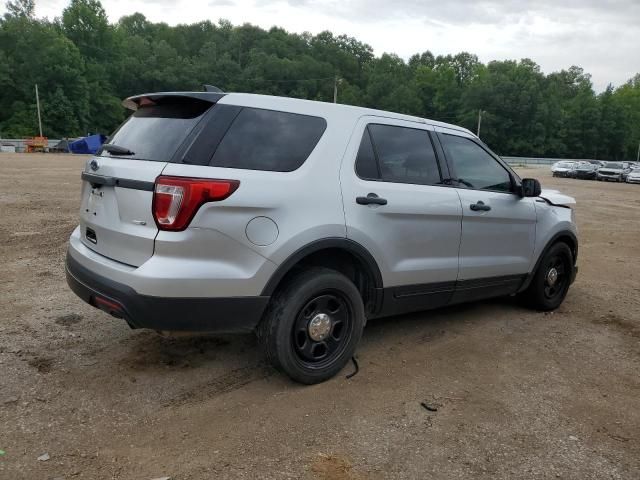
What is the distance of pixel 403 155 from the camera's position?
4.07m

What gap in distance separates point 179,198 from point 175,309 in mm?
633

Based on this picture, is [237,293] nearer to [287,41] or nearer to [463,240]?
[463,240]

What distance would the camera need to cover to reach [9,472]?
2580 millimetres

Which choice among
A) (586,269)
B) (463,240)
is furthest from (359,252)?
(586,269)

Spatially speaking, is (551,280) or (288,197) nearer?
(288,197)

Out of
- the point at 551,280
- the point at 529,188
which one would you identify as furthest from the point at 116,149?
the point at 551,280

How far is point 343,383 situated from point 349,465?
92 cm

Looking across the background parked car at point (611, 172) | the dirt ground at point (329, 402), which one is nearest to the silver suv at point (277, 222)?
the dirt ground at point (329, 402)

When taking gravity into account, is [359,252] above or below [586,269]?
above

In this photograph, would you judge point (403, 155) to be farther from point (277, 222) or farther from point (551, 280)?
point (551, 280)

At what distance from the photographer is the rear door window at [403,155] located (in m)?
3.91

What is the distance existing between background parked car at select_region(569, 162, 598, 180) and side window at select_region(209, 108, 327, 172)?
136ft

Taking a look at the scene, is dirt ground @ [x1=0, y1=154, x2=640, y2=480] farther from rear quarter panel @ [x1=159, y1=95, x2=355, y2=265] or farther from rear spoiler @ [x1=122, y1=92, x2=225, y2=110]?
rear spoiler @ [x1=122, y1=92, x2=225, y2=110]

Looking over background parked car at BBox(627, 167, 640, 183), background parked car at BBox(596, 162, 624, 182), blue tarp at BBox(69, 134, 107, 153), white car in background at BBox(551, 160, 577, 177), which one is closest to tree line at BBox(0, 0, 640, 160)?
blue tarp at BBox(69, 134, 107, 153)
